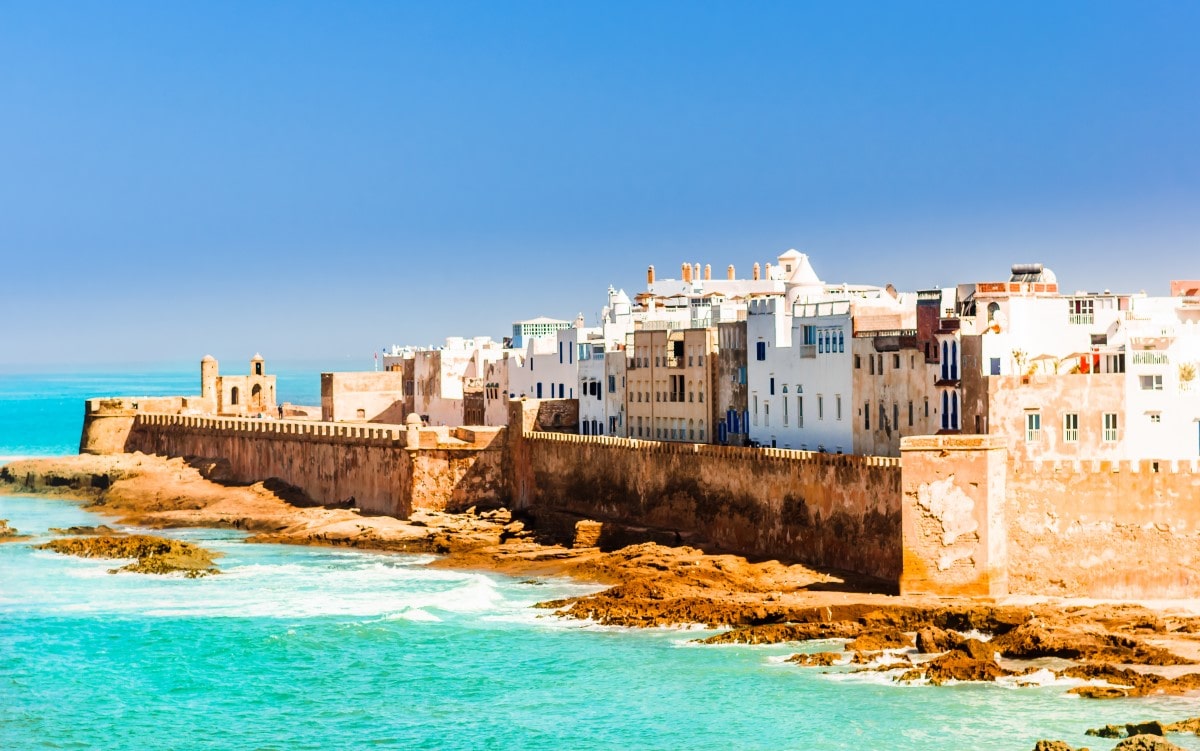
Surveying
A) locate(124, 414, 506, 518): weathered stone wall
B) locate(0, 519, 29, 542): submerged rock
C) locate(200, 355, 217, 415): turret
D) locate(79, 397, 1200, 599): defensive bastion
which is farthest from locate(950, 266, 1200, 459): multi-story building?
locate(200, 355, 217, 415): turret

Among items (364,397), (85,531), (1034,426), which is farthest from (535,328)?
(1034,426)

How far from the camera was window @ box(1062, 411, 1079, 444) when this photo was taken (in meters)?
44.1

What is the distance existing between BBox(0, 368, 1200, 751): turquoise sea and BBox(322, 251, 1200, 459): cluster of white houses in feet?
27.6

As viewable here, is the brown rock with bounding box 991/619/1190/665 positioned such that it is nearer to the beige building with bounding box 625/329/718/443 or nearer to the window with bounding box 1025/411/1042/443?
the window with bounding box 1025/411/1042/443

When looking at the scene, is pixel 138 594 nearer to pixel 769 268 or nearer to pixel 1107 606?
pixel 1107 606

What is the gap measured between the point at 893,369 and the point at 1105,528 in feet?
25.6

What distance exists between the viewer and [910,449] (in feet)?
142

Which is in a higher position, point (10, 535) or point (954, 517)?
point (954, 517)

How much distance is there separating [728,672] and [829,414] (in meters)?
13.9

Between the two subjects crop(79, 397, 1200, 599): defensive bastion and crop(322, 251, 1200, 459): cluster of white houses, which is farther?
crop(322, 251, 1200, 459): cluster of white houses

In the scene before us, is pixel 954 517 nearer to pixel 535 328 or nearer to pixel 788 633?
pixel 788 633

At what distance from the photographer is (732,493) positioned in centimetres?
5222

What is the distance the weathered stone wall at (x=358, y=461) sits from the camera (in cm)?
6262

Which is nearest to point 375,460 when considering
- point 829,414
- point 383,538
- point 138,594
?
point 383,538
